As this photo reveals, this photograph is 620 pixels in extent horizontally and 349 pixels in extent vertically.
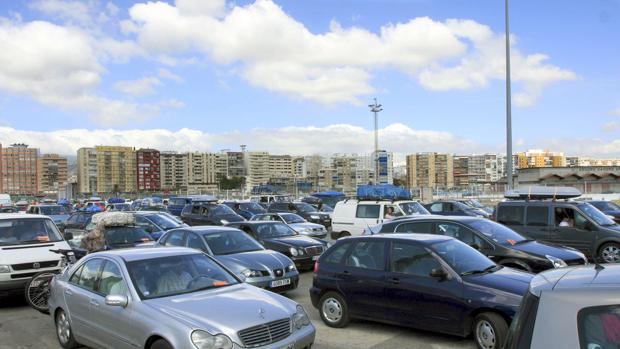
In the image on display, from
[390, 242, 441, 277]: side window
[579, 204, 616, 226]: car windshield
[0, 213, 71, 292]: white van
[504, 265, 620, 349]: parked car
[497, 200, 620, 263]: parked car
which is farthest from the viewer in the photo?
[579, 204, 616, 226]: car windshield

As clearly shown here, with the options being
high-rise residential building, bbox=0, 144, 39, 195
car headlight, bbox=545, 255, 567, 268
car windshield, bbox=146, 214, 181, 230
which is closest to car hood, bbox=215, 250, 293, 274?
car headlight, bbox=545, 255, 567, 268

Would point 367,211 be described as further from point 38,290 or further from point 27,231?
point 38,290

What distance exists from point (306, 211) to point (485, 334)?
2266cm

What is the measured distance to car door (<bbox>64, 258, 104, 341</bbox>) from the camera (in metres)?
6.39

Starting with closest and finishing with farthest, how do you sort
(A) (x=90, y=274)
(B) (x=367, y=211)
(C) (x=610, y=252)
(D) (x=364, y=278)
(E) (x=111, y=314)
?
1. (E) (x=111, y=314)
2. (A) (x=90, y=274)
3. (D) (x=364, y=278)
4. (C) (x=610, y=252)
5. (B) (x=367, y=211)

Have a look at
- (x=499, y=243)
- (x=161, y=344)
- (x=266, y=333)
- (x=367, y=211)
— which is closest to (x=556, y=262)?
(x=499, y=243)

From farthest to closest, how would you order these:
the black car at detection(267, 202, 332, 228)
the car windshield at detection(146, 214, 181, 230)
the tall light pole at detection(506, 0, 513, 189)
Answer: the black car at detection(267, 202, 332, 228) → the tall light pole at detection(506, 0, 513, 189) → the car windshield at detection(146, 214, 181, 230)

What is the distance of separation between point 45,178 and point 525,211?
17972 cm

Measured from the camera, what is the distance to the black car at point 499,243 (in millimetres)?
9055

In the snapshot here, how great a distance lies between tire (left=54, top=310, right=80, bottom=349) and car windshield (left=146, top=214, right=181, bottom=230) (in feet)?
38.3

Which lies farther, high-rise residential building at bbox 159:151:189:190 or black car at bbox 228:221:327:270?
high-rise residential building at bbox 159:151:189:190

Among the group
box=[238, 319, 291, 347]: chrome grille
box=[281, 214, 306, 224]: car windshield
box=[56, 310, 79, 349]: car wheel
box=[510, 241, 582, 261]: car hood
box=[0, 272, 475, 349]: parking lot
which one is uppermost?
box=[510, 241, 582, 261]: car hood

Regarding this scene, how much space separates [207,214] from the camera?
24547 millimetres

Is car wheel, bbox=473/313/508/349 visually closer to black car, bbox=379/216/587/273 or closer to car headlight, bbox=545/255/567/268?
black car, bbox=379/216/587/273
